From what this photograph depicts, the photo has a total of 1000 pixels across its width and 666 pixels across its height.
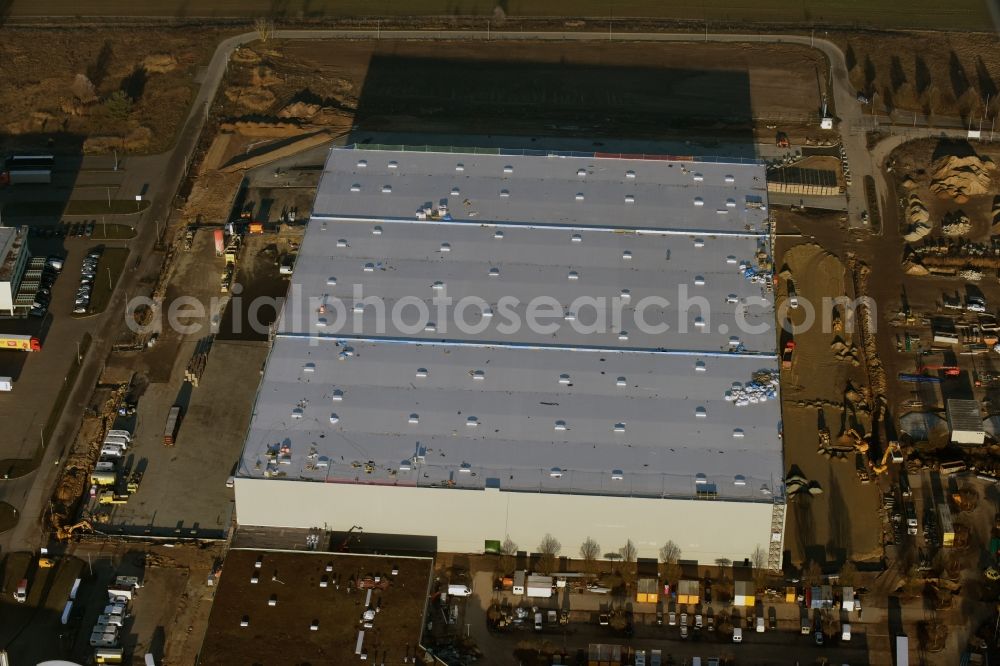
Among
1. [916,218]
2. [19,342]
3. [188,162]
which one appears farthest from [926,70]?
[19,342]

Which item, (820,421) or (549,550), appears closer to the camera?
(549,550)

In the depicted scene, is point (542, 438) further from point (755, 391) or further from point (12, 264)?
point (12, 264)

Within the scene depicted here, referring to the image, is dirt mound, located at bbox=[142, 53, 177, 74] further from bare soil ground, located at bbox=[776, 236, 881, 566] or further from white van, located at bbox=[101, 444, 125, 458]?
bare soil ground, located at bbox=[776, 236, 881, 566]

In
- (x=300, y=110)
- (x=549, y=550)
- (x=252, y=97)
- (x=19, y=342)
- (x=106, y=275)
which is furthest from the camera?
(x=252, y=97)

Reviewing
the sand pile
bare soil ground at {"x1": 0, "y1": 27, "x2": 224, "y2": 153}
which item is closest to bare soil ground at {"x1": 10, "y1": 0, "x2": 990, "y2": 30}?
bare soil ground at {"x1": 0, "y1": 27, "x2": 224, "y2": 153}

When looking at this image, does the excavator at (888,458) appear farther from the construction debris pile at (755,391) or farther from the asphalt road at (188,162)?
the asphalt road at (188,162)

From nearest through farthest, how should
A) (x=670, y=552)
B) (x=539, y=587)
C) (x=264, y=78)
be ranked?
(x=539, y=587)
(x=670, y=552)
(x=264, y=78)

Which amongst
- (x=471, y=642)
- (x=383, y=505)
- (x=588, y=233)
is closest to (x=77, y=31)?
(x=588, y=233)
